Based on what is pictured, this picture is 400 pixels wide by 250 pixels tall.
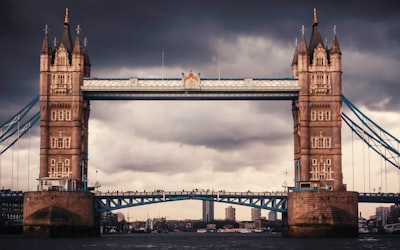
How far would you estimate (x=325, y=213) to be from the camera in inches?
→ 5699

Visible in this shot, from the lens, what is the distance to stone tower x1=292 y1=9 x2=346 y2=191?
153 metres

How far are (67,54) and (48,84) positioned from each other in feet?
21.6

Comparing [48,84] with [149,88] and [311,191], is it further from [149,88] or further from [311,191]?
[311,191]

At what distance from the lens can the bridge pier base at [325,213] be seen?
474ft

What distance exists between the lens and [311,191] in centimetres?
14588

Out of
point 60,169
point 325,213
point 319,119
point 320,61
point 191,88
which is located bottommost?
point 325,213

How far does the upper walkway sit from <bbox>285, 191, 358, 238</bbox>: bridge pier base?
20278 millimetres

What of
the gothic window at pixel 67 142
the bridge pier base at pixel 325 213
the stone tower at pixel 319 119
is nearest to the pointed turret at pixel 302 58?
the stone tower at pixel 319 119

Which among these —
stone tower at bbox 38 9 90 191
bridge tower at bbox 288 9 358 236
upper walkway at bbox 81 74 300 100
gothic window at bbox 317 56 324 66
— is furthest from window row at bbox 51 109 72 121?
gothic window at bbox 317 56 324 66

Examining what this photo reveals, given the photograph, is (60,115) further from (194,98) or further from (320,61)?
(320,61)

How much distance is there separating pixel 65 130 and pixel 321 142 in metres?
46.4

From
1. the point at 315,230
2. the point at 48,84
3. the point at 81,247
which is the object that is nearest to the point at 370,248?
the point at 315,230

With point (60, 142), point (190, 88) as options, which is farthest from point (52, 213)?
point (190, 88)

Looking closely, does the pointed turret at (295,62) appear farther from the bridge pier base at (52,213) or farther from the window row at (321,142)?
the bridge pier base at (52,213)
